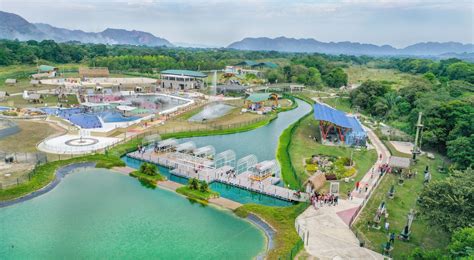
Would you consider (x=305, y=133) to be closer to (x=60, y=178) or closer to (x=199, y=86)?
(x=60, y=178)

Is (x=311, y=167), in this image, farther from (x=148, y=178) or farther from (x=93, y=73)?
(x=93, y=73)

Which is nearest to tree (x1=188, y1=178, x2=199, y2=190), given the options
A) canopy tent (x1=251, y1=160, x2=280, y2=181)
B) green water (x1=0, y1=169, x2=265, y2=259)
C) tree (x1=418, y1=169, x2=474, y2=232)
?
green water (x1=0, y1=169, x2=265, y2=259)

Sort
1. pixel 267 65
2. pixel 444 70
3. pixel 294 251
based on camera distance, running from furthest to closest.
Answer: pixel 267 65 < pixel 444 70 < pixel 294 251

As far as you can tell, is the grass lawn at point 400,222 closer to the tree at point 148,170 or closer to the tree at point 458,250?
the tree at point 458,250

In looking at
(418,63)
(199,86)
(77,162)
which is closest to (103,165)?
(77,162)

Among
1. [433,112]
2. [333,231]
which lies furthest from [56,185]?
[433,112]
